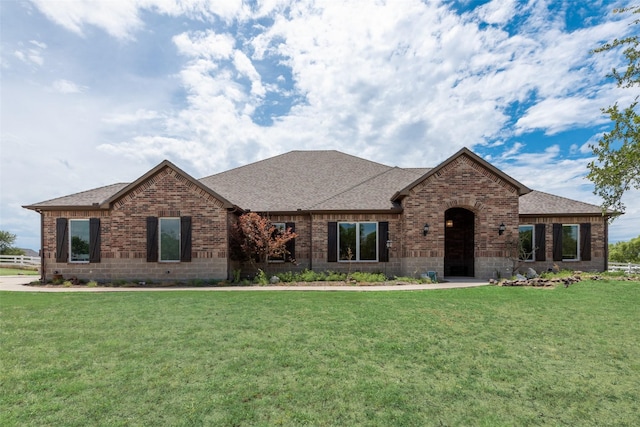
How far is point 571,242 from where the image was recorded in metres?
16.7

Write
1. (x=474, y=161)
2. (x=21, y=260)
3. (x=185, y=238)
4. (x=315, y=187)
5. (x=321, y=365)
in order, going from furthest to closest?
1. (x=21, y=260)
2. (x=315, y=187)
3. (x=474, y=161)
4. (x=185, y=238)
5. (x=321, y=365)

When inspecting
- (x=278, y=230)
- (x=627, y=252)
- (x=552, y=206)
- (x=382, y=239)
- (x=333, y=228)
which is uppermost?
(x=552, y=206)

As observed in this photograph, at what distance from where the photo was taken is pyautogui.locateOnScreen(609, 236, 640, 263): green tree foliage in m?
34.9

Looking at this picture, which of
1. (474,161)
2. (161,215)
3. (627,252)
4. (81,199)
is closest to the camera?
(161,215)

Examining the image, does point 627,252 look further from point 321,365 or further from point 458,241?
point 321,365

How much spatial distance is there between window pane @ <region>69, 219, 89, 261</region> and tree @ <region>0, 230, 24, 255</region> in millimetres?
21571

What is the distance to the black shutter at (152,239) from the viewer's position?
14.5 meters

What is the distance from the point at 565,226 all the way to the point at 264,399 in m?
18.1

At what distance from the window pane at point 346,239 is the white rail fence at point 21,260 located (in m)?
24.5

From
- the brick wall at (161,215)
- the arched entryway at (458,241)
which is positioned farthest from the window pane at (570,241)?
the brick wall at (161,215)

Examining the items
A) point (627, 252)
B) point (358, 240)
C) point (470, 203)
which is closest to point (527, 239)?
point (470, 203)

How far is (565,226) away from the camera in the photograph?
54.6 ft

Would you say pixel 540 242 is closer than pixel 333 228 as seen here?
No

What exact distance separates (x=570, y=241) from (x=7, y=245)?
42641 millimetres
